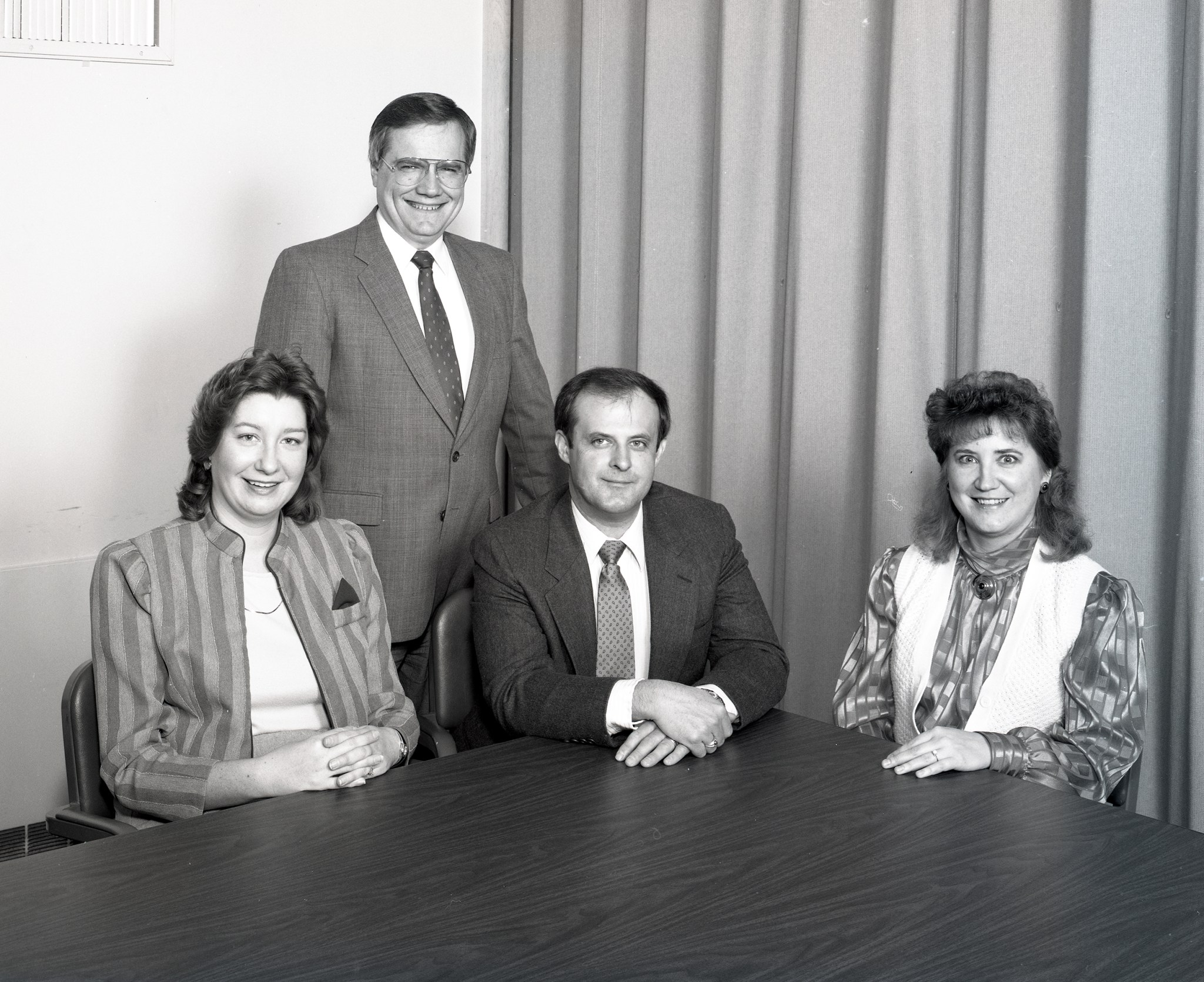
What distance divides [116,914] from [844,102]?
8.36 ft

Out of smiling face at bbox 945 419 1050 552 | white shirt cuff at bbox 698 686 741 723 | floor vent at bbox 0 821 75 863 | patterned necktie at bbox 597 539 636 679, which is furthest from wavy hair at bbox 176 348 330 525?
floor vent at bbox 0 821 75 863

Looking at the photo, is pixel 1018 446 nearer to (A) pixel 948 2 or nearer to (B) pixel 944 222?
(B) pixel 944 222

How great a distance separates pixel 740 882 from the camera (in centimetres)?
156

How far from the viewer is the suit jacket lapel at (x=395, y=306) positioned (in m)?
2.87

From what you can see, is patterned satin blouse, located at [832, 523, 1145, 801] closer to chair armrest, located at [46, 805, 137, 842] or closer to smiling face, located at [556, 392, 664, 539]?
smiling face, located at [556, 392, 664, 539]

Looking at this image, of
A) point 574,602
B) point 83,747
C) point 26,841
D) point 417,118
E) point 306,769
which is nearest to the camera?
point 306,769

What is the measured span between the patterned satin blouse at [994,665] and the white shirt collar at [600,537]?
46 cm

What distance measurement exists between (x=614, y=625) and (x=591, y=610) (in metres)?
0.06

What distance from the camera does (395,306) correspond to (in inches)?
113

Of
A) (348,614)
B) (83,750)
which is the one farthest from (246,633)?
(83,750)

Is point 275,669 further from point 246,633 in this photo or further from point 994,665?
point 994,665

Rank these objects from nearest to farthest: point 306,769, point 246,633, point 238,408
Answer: point 306,769 < point 246,633 < point 238,408

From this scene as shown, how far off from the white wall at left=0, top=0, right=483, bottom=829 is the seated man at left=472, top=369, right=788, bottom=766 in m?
1.64

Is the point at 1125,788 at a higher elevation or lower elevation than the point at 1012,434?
lower
